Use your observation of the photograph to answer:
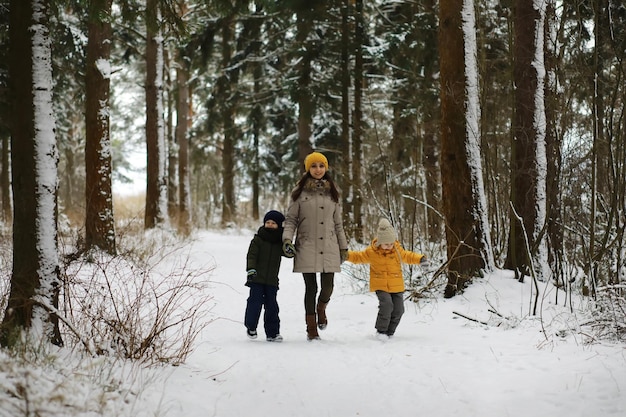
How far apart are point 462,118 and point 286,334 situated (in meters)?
3.63

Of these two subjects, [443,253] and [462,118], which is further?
[443,253]

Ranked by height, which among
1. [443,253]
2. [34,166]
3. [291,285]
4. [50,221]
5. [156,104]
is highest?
[156,104]

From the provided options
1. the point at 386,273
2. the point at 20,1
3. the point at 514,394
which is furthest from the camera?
the point at 386,273

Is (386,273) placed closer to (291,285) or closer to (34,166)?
(34,166)

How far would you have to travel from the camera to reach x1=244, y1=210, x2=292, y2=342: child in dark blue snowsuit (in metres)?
5.43

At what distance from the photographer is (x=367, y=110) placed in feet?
59.0

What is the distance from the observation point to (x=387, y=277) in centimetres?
555

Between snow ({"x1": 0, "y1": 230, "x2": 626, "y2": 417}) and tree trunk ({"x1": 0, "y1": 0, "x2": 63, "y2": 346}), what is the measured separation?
3.10 feet

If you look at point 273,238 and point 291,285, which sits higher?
point 273,238

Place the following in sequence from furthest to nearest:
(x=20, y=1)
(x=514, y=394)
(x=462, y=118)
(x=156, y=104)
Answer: (x=156, y=104) < (x=462, y=118) < (x=20, y=1) < (x=514, y=394)

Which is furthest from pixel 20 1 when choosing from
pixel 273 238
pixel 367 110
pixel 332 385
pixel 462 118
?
pixel 367 110

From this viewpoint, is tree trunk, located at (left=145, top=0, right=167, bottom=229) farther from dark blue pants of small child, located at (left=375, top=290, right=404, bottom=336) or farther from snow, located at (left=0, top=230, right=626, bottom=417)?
dark blue pants of small child, located at (left=375, top=290, right=404, bottom=336)

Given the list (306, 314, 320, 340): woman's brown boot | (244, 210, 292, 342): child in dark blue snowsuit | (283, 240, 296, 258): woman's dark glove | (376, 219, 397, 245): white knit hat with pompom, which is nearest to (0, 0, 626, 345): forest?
(376, 219, 397, 245): white knit hat with pompom

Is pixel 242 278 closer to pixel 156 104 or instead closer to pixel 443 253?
pixel 443 253
